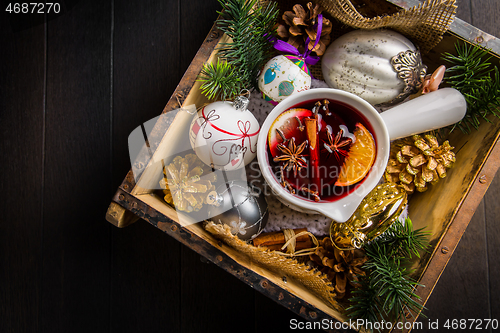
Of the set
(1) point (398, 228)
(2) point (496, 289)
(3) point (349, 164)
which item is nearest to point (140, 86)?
(3) point (349, 164)

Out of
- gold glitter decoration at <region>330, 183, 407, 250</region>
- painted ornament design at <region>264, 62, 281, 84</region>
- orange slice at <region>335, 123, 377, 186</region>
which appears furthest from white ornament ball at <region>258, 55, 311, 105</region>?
gold glitter decoration at <region>330, 183, 407, 250</region>

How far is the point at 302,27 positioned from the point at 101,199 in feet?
1.86

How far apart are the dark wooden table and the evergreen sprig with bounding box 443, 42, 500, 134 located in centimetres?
29

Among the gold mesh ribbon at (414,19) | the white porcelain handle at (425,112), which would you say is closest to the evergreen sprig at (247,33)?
the gold mesh ribbon at (414,19)

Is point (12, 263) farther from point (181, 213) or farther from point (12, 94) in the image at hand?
point (181, 213)

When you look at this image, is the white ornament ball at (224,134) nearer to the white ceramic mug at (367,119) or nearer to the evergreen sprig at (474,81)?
the white ceramic mug at (367,119)

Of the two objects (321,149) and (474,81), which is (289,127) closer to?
(321,149)

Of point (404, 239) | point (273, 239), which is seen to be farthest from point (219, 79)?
point (404, 239)

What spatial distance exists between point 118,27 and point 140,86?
149 millimetres

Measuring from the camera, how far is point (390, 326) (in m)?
0.47

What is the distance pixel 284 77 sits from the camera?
1.53 feet

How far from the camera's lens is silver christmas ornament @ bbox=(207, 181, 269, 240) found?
0.47 m

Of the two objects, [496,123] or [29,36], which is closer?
[496,123]

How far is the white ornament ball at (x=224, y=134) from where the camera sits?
44cm
